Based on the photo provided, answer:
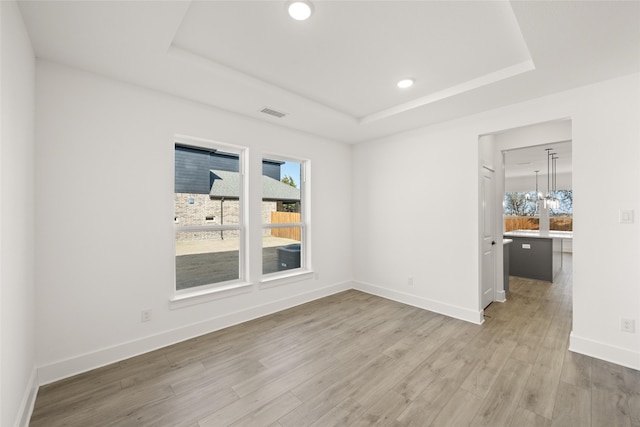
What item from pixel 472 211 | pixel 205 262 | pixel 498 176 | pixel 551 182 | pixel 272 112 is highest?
pixel 272 112

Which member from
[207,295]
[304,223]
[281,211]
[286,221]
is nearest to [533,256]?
[304,223]

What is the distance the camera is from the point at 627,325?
2.49 metres

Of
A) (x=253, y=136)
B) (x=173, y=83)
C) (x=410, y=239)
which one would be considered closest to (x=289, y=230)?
(x=253, y=136)

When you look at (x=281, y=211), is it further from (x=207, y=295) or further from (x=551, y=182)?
(x=551, y=182)

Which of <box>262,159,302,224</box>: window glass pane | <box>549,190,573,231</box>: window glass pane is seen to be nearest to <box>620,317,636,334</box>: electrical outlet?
<box>262,159,302,224</box>: window glass pane

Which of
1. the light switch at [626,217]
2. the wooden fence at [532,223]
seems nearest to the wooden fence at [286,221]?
the light switch at [626,217]

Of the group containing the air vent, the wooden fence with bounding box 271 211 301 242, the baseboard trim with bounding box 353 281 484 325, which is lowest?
the baseboard trim with bounding box 353 281 484 325

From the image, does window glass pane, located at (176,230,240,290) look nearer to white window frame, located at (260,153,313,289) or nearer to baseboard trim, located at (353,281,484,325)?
white window frame, located at (260,153,313,289)

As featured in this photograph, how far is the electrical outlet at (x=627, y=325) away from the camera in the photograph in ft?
8.09

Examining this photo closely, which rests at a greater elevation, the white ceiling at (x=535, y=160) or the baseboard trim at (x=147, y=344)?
the white ceiling at (x=535, y=160)

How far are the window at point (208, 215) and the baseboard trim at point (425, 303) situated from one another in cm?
227

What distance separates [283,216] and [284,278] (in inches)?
37.5

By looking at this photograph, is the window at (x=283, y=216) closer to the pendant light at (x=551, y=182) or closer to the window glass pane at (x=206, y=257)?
the window glass pane at (x=206, y=257)

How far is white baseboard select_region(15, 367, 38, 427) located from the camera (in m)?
1.72
